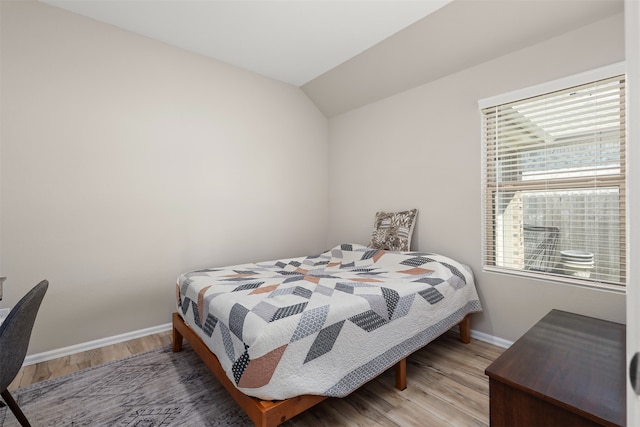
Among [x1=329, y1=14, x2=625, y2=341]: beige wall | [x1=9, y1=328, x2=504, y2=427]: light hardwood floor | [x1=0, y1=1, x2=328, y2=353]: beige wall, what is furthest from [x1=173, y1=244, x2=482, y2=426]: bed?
[x1=0, y1=1, x2=328, y2=353]: beige wall

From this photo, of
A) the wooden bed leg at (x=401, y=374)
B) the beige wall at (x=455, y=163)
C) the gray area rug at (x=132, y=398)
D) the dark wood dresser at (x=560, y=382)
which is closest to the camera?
the dark wood dresser at (x=560, y=382)

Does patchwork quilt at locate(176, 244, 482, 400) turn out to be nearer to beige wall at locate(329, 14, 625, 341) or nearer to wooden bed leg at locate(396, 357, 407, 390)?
wooden bed leg at locate(396, 357, 407, 390)

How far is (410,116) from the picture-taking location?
3135 mm

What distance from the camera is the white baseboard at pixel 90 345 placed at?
2.25m

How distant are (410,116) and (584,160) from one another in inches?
60.3

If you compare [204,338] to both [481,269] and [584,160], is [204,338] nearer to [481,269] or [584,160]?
[481,269]

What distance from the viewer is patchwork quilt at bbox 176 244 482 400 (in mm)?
1365

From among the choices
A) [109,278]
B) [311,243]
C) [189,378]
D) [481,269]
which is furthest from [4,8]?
[481,269]

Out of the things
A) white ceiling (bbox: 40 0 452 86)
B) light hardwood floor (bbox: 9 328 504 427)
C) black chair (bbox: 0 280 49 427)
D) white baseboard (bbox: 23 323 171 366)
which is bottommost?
light hardwood floor (bbox: 9 328 504 427)

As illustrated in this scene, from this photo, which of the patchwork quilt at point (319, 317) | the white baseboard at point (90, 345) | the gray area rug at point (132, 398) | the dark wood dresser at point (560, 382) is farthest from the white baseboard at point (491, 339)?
the white baseboard at point (90, 345)

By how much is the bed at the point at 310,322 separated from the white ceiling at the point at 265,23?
6.66 ft

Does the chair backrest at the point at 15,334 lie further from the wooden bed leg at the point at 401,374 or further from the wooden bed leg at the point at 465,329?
the wooden bed leg at the point at 465,329

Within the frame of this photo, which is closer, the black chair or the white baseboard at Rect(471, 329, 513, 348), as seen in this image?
the black chair

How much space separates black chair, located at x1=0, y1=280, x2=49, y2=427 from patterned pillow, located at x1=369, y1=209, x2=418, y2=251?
8.50ft
